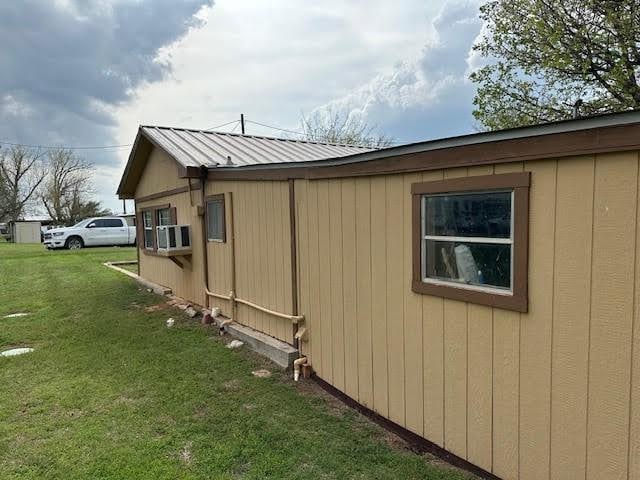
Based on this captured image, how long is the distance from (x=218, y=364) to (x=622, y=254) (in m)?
4.01

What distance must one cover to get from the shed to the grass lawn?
3081 centimetres

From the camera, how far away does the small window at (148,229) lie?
10102 millimetres

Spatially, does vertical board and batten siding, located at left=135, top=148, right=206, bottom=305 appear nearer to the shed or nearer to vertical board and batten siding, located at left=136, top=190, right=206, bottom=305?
vertical board and batten siding, located at left=136, top=190, right=206, bottom=305

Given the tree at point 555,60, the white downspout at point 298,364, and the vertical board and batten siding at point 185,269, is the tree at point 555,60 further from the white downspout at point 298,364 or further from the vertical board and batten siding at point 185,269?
the vertical board and batten siding at point 185,269

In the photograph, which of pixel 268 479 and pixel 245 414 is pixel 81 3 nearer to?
pixel 245 414

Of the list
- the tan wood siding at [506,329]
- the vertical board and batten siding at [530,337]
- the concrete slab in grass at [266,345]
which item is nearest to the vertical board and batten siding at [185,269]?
the concrete slab in grass at [266,345]

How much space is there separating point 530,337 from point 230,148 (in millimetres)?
6588

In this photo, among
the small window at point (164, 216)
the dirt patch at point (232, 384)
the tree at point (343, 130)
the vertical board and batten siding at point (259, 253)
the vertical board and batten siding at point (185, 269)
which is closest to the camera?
the dirt patch at point (232, 384)

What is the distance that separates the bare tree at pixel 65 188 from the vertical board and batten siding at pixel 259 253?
37.0m

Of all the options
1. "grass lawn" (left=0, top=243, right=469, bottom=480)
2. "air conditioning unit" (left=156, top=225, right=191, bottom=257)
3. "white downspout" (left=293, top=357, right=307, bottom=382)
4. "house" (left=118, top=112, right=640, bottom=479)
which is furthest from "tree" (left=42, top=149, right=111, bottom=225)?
"house" (left=118, top=112, right=640, bottom=479)

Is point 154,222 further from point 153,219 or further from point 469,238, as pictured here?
point 469,238

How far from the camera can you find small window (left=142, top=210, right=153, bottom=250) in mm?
10102

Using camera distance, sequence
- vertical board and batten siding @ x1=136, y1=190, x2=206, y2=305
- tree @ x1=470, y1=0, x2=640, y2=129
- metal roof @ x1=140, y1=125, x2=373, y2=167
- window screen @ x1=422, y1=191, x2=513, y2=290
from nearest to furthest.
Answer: window screen @ x1=422, y1=191, x2=513, y2=290, metal roof @ x1=140, y1=125, x2=373, y2=167, vertical board and batten siding @ x1=136, y1=190, x2=206, y2=305, tree @ x1=470, y1=0, x2=640, y2=129

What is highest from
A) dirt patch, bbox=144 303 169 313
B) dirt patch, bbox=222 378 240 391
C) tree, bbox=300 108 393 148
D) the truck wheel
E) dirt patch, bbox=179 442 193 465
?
tree, bbox=300 108 393 148
